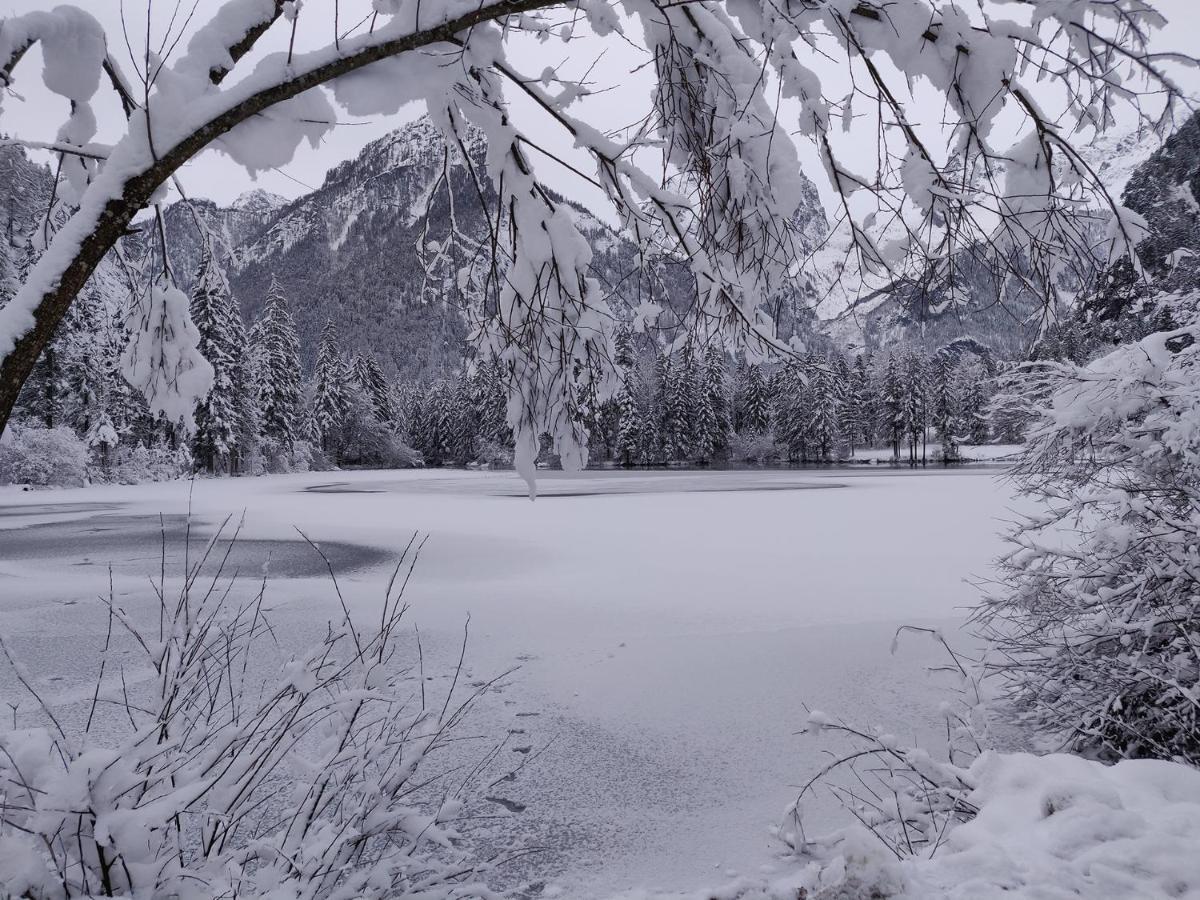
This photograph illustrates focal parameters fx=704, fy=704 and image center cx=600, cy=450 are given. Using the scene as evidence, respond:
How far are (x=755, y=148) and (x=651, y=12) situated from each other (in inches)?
21.3

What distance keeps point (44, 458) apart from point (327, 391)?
22265mm

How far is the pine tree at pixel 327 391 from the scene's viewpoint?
47281mm

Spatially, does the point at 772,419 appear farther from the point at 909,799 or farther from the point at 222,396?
the point at 909,799

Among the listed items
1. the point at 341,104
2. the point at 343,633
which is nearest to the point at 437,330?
the point at 341,104

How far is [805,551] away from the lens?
1066 centimetres

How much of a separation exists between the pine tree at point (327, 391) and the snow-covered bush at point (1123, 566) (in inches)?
1867

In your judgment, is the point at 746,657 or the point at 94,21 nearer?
the point at 94,21

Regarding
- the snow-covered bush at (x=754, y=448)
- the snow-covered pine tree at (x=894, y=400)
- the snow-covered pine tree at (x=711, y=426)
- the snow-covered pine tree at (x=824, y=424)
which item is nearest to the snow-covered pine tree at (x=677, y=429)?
the snow-covered pine tree at (x=711, y=426)

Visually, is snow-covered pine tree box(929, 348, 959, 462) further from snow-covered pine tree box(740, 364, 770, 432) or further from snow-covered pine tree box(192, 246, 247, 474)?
snow-covered pine tree box(192, 246, 247, 474)

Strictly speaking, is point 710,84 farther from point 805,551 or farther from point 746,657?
point 805,551

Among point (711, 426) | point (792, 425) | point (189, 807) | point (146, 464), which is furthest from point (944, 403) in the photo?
point (189, 807)

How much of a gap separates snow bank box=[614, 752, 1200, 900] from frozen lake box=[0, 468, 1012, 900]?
45.4 inches

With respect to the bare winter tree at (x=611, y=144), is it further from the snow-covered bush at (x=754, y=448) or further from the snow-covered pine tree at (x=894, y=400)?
the snow-covered pine tree at (x=894, y=400)

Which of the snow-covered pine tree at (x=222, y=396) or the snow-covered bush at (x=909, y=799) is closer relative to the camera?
the snow-covered bush at (x=909, y=799)
